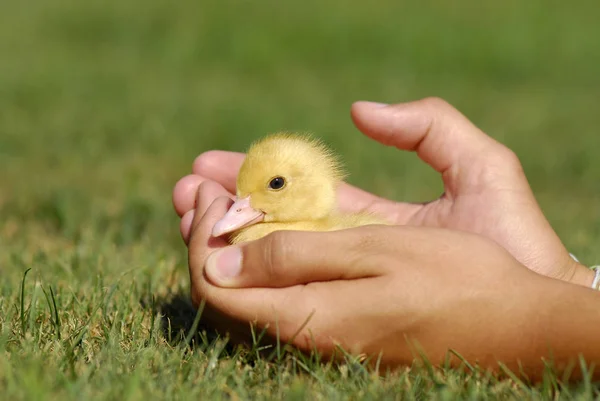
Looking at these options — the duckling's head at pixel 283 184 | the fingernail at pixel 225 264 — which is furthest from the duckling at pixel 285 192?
the fingernail at pixel 225 264

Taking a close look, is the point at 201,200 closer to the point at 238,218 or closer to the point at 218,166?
the point at 238,218

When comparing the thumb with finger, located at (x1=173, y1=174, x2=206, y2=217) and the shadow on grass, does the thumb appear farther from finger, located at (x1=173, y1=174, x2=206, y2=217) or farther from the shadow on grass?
finger, located at (x1=173, y1=174, x2=206, y2=217)

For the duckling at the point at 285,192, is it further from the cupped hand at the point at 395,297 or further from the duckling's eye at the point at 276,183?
the cupped hand at the point at 395,297

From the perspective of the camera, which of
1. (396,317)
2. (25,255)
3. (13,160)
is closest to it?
(396,317)

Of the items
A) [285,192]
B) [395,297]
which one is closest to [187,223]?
[285,192]

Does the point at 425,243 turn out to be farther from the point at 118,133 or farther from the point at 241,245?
the point at 118,133

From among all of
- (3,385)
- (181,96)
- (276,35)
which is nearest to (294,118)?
(181,96)

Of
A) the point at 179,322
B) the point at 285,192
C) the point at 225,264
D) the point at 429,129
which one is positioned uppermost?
the point at 429,129
